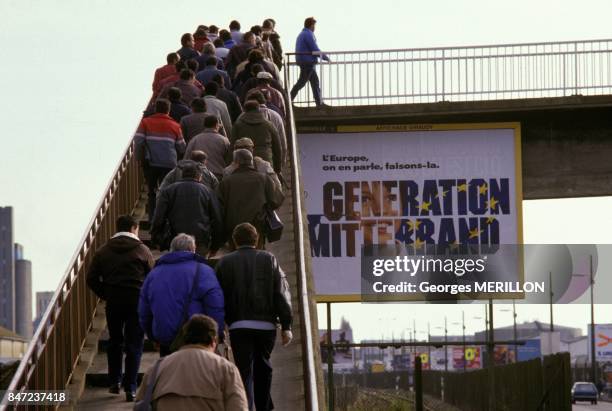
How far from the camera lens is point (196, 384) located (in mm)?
9266

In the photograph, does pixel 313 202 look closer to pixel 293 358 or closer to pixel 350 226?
pixel 350 226

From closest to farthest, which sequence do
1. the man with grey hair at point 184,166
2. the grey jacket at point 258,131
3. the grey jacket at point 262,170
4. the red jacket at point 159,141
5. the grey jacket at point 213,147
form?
the man with grey hair at point 184,166 < the grey jacket at point 262,170 < the grey jacket at point 213,147 < the red jacket at point 159,141 < the grey jacket at point 258,131

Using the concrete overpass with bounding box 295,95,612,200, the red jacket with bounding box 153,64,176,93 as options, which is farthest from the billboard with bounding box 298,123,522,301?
the red jacket with bounding box 153,64,176,93

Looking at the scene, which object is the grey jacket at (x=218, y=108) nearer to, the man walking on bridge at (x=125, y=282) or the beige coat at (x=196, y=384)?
the man walking on bridge at (x=125, y=282)

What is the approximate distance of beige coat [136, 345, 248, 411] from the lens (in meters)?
9.25

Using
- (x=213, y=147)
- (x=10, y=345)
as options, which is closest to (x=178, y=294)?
(x=213, y=147)

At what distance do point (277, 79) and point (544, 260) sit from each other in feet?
67.8

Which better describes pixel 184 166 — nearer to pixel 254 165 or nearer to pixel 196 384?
pixel 254 165

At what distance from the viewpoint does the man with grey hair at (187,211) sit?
1470 centimetres

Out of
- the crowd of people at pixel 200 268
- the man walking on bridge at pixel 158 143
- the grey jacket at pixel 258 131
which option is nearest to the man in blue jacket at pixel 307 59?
the crowd of people at pixel 200 268

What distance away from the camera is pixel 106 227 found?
1825cm

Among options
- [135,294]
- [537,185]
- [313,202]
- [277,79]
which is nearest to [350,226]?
[313,202]

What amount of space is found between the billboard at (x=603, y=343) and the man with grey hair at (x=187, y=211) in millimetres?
156590

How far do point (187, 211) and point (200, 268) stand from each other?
285 centimetres
